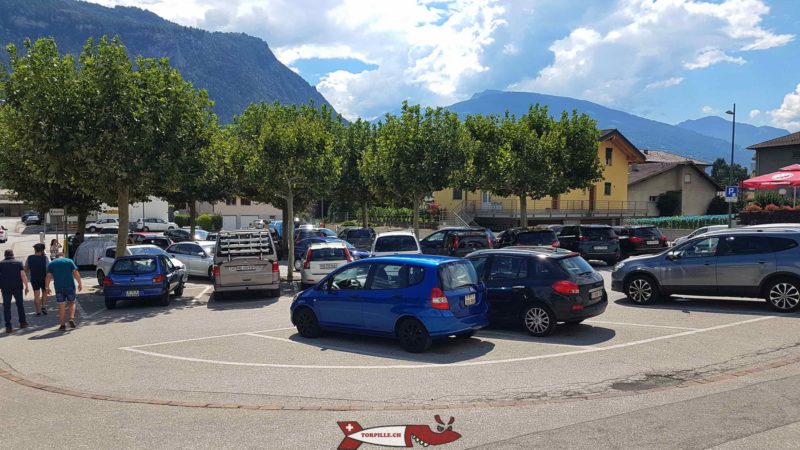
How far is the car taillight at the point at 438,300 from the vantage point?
364 inches

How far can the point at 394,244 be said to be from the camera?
20156 mm

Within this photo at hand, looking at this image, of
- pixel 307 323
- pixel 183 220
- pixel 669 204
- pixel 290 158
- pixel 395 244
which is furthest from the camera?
pixel 183 220

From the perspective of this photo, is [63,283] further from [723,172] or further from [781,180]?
[723,172]

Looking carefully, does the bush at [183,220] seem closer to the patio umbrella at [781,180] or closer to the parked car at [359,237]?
the parked car at [359,237]

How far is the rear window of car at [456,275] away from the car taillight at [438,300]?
14 cm

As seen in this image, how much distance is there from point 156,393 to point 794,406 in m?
7.26

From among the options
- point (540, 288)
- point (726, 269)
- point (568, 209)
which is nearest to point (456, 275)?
point (540, 288)

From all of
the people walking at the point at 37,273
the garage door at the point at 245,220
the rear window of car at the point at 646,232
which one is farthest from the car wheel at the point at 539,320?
the garage door at the point at 245,220

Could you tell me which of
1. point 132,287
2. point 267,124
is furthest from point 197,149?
point 132,287

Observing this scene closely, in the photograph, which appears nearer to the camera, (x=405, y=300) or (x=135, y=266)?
(x=405, y=300)

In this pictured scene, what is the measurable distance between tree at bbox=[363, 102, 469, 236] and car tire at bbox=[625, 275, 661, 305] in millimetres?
12450

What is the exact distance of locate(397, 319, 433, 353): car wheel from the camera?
30.8 ft

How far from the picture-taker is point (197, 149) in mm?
18422

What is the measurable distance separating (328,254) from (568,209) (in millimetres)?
37726
